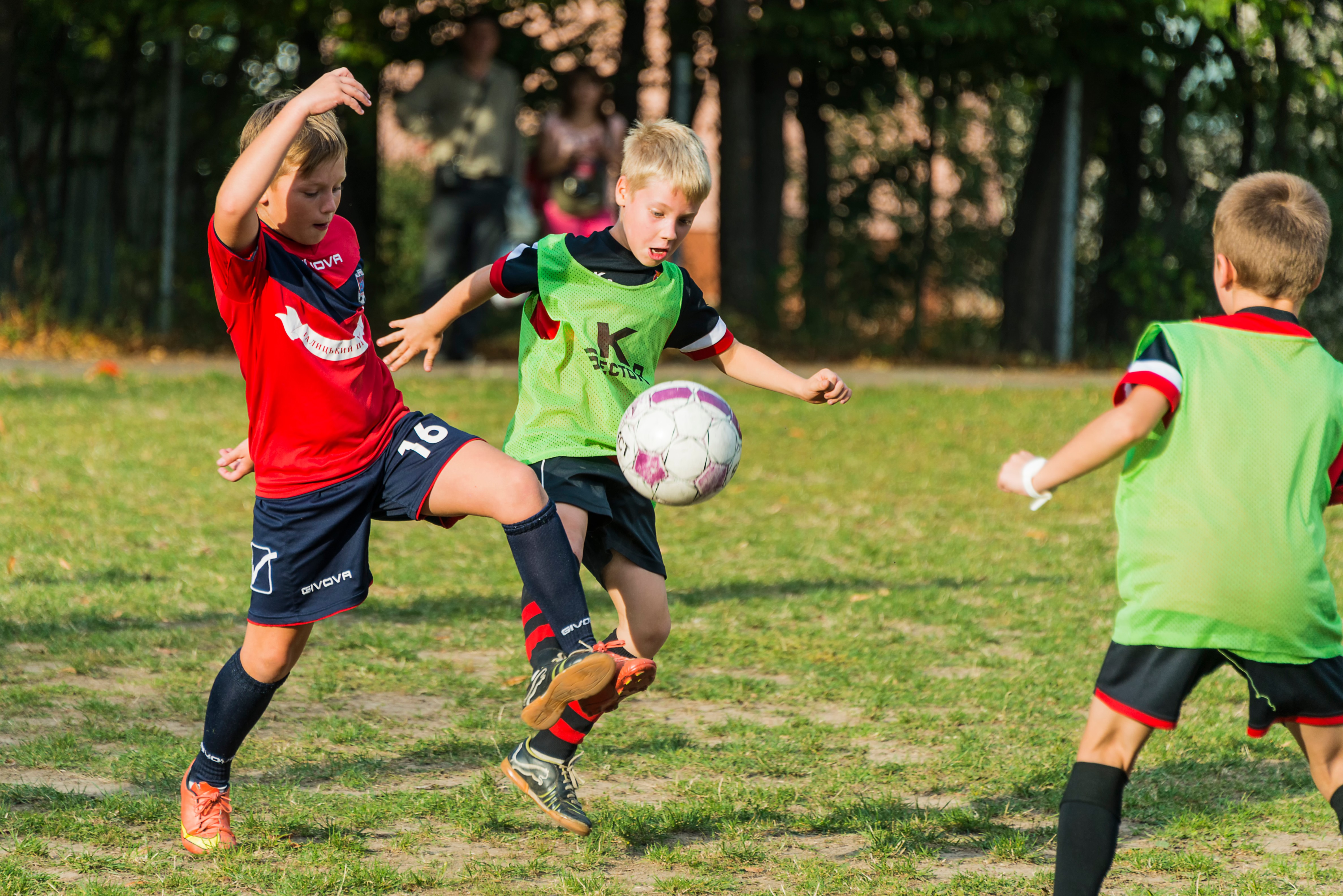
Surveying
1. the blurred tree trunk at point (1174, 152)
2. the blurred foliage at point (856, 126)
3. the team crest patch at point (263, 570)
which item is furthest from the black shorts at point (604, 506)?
the blurred tree trunk at point (1174, 152)

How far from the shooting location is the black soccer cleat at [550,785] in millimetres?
3662

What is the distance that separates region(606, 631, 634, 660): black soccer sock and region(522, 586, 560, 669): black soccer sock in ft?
0.44

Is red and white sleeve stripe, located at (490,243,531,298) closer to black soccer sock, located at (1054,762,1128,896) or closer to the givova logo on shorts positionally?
the givova logo on shorts

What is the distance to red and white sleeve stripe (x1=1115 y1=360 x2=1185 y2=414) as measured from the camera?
2.88m

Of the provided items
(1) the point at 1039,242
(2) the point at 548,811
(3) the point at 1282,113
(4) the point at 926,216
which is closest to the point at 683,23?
(4) the point at 926,216

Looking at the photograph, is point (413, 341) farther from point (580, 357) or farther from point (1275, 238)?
point (1275, 238)

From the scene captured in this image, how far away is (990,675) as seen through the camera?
17.4 feet

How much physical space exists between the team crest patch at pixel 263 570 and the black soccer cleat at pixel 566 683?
2.19 feet

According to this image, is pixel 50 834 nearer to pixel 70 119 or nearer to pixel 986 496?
pixel 986 496

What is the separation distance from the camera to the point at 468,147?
11258 millimetres

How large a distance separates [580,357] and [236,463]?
3.08 ft

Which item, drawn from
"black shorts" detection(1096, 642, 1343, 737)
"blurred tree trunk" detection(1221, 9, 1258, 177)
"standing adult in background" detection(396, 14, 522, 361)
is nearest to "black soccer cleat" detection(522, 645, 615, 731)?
"black shorts" detection(1096, 642, 1343, 737)

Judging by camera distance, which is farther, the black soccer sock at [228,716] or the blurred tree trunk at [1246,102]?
the blurred tree trunk at [1246,102]

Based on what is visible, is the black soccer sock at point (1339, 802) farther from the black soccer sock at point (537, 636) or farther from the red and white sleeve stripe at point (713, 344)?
the red and white sleeve stripe at point (713, 344)
